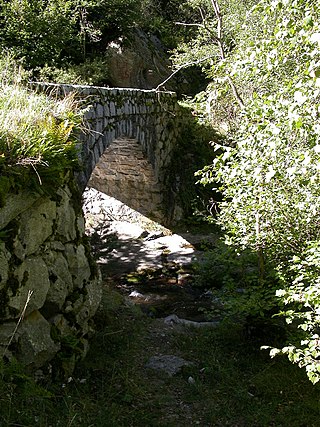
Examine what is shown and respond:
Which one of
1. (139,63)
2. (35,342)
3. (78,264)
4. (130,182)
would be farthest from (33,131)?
(139,63)

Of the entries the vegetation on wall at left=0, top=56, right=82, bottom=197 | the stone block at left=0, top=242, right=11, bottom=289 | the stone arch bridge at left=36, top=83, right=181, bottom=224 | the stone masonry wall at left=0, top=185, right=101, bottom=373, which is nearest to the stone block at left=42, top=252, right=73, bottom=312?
the stone masonry wall at left=0, top=185, right=101, bottom=373

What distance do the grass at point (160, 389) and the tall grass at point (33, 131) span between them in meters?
1.31

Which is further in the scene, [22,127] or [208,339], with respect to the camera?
[208,339]

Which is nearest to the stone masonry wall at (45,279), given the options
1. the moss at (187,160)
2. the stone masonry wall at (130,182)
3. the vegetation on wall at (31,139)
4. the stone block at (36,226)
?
the stone block at (36,226)

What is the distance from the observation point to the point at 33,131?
3121 mm

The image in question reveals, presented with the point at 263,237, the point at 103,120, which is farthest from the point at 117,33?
the point at 263,237

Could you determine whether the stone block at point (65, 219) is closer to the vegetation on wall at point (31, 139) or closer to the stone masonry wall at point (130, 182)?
the vegetation on wall at point (31, 139)

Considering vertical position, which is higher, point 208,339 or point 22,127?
point 22,127

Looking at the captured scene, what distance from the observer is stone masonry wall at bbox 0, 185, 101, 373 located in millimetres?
2824

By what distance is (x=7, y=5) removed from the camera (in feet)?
27.9

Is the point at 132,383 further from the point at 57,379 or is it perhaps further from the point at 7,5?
the point at 7,5

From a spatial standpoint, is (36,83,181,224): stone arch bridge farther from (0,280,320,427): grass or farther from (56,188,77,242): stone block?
(0,280,320,427): grass

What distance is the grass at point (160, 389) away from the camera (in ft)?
8.78

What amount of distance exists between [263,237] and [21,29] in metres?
6.91
